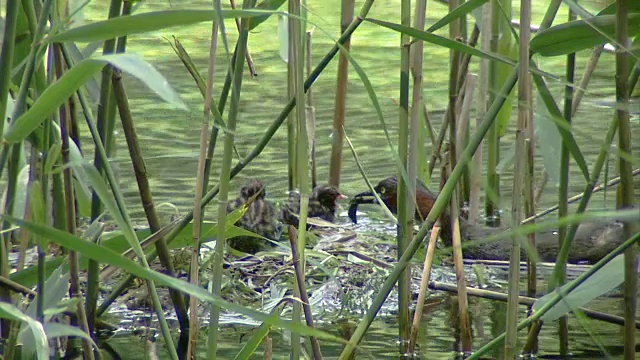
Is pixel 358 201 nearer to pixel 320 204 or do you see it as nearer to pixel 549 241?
pixel 320 204

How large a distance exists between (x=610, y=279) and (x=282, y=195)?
3100 millimetres

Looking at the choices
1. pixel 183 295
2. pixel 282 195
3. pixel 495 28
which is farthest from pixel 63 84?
pixel 282 195

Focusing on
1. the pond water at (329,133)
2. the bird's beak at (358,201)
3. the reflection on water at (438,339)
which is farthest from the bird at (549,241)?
the reflection on water at (438,339)

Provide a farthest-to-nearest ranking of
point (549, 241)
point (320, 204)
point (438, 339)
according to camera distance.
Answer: point (320, 204), point (549, 241), point (438, 339)

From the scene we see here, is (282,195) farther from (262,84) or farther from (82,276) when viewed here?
(262,84)

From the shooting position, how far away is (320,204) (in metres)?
4.70

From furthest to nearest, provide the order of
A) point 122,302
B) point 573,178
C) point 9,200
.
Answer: point 573,178 → point 122,302 → point 9,200

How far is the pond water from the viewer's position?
2980mm

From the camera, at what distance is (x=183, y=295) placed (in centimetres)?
281

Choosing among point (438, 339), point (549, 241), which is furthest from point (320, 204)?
point (438, 339)

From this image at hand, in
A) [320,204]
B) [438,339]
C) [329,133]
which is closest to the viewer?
[438,339]

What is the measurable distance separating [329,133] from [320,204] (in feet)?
3.88

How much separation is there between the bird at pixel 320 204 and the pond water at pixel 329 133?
0.20 metres

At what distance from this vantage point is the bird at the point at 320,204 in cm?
464
